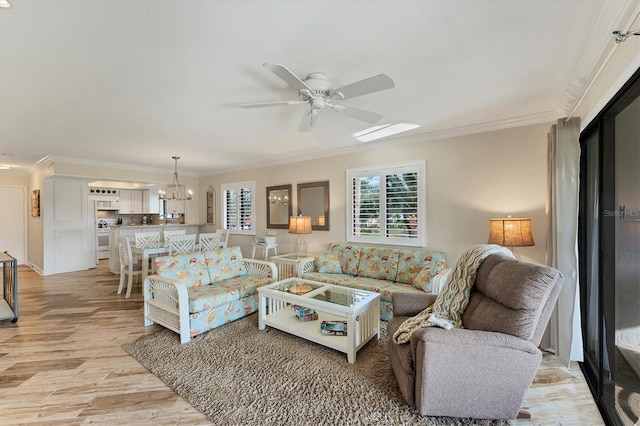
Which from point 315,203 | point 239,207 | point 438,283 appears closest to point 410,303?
point 438,283

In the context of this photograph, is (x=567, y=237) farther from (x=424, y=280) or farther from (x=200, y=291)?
(x=200, y=291)

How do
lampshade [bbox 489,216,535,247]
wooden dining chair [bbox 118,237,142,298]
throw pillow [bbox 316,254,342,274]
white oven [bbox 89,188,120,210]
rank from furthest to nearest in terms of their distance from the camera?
white oven [bbox 89,188,120,210] → wooden dining chair [bbox 118,237,142,298] → throw pillow [bbox 316,254,342,274] → lampshade [bbox 489,216,535,247]

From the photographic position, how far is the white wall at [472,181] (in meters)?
3.15

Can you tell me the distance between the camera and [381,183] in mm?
4273

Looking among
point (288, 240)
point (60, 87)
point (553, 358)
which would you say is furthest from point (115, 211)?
point (553, 358)

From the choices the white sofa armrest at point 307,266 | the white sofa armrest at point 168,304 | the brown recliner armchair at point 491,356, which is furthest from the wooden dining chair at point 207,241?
the brown recliner armchair at point 491,356

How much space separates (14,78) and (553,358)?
206 inches

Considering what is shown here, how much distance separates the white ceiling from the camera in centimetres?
152

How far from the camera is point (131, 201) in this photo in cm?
829

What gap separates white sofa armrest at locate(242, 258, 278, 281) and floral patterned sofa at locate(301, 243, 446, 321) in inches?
19.6

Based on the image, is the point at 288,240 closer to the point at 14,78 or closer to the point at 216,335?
the point at 216,335

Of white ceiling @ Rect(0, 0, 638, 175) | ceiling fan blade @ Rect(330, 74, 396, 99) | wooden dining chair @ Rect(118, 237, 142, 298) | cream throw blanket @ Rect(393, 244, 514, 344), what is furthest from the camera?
wooden dining chair @ Rect(118, 237, 142, 298)

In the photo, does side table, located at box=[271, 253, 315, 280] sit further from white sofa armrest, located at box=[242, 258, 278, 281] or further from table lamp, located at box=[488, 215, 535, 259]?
table lamp, located at box=[488, 215, 535, 259]

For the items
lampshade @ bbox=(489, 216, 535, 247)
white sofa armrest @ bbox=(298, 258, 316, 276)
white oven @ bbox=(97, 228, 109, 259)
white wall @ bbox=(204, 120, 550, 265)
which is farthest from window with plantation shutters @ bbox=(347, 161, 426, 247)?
white oven @ bbox=(97, 228, 109, 259)
